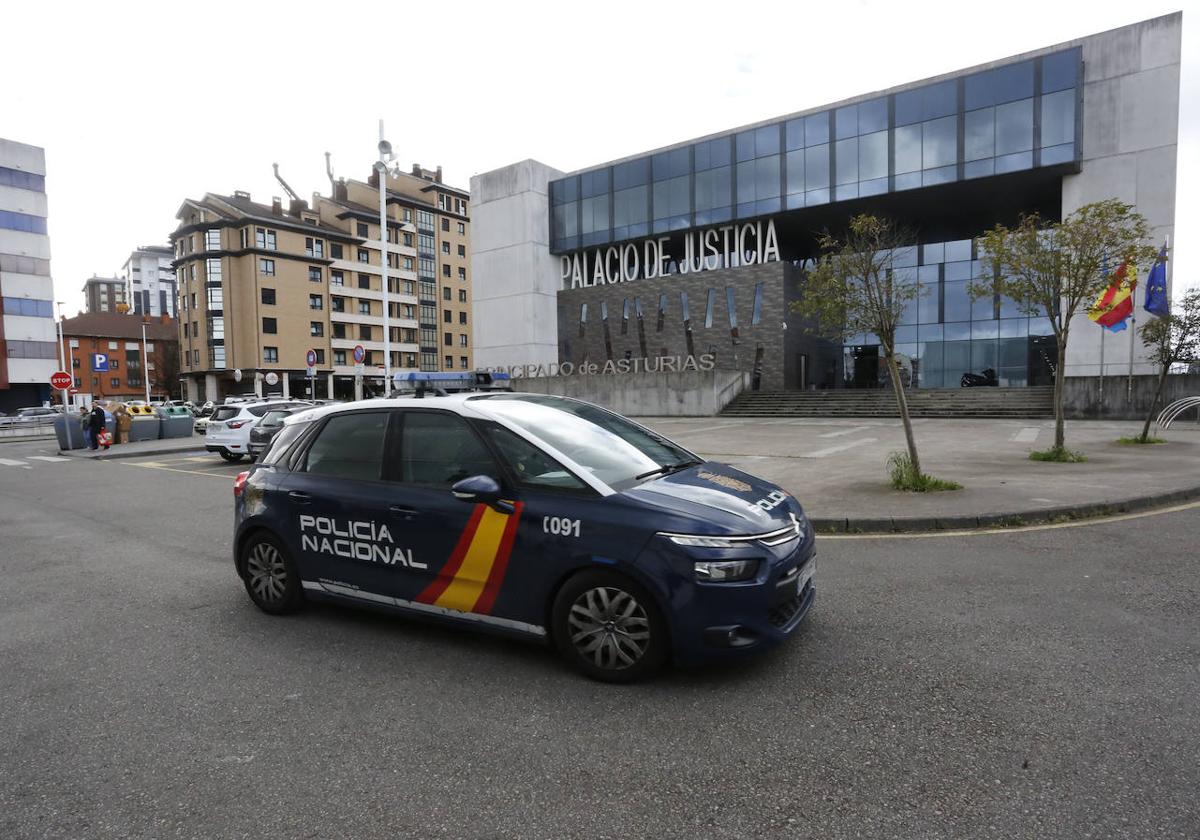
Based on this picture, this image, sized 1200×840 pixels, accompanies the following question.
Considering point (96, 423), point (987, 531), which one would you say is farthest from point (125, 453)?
point (987, 531)

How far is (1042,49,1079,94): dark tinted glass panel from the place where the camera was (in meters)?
28.9

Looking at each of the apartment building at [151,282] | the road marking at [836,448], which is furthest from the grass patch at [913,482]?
the apartment building at [151,282]

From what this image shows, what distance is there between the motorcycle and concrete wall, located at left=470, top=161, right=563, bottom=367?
25508 mm

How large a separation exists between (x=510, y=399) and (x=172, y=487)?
35.9 ft

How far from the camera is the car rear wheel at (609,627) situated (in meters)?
3.39

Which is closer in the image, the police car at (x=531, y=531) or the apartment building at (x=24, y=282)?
the police car at (x=531, y=531)

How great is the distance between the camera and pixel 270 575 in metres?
4.76

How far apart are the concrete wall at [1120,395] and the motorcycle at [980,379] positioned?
941cm

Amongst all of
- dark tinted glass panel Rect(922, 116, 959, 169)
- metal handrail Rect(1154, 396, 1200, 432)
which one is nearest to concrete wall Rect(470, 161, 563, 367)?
dark tinted glass panel Rect(922, 116, 959, 169)

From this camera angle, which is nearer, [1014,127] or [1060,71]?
[1060,71]

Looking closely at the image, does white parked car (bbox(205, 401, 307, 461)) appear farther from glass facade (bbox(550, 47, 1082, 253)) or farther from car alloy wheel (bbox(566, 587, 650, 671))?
glass facade (bbox(550, 47, 1082, 253))

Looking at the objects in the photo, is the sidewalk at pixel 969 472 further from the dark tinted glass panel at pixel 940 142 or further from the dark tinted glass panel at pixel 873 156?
the dark tinted glass panel at pixel 873 156

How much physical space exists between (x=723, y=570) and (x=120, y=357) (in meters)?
102

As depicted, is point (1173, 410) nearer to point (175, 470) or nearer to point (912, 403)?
A: point (912, 403)
